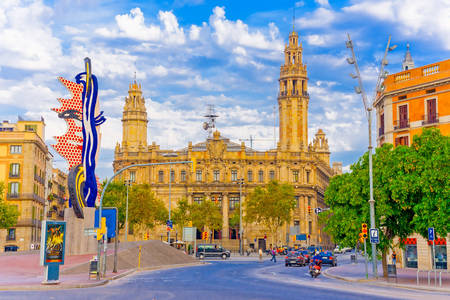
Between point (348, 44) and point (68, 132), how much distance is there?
23.5 meters

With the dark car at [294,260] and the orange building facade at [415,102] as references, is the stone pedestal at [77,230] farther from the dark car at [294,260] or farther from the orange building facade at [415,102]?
the orange building facade at [415,102]

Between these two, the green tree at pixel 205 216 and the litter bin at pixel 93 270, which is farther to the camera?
the green tree at pixel 205 216

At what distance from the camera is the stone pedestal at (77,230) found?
46.6 m

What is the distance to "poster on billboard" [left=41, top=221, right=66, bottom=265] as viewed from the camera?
1120 inches

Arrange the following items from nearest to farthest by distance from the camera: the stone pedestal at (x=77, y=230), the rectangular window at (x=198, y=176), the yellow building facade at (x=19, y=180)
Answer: the stone pedestal at (x=77, y=230) < the yellow building facade at (x=19, y=180) < the rectangular window at (x=198, y=176)

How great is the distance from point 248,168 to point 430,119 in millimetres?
72786

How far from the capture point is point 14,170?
7931 centimetres

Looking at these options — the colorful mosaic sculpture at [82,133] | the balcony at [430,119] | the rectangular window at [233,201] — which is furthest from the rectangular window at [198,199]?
the balcony at [430,119]

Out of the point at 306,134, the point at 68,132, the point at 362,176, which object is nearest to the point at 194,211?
the point at 306,134

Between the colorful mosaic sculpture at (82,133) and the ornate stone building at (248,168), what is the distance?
68.5 metres

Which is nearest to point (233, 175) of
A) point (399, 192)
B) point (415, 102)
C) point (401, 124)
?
point (401, 124)

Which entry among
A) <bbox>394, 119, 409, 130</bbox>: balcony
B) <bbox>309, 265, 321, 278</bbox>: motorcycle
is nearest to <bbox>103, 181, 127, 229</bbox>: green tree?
<bbox>394, 119, 409, 130</bbox>: balcony

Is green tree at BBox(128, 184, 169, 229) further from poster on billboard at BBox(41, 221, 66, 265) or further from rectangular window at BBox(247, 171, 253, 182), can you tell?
poster on billboard at BBox(41, 221, 66, 265)

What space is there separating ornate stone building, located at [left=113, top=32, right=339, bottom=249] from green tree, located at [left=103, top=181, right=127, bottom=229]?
21.4 meters
